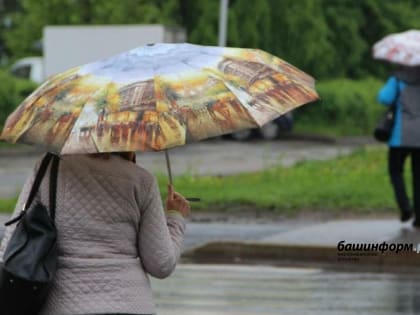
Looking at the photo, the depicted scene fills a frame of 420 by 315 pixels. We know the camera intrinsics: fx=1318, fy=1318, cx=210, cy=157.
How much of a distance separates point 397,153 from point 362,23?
95.7 feet

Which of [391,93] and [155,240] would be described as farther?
[391,93]

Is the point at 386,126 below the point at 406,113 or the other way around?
below

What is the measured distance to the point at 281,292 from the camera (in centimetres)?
1034

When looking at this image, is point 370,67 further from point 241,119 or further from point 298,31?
point 241,119

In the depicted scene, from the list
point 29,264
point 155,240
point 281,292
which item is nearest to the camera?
point 29,264

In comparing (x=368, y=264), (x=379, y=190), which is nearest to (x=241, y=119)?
(x=368, y=264)

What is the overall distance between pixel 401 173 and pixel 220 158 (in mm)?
13518

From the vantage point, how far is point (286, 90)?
17.0 ft

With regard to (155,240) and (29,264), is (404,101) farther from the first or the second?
(29,264)

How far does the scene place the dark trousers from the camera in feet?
43.2

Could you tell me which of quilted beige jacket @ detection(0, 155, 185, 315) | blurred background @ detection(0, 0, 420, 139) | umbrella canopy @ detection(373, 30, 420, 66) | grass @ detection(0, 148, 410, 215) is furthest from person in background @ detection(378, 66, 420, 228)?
blurred background @ detection(0, 0, 420, 139)

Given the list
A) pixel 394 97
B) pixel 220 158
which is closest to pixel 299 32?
pixel 220 158

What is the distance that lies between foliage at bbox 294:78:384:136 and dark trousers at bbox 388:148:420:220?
21574 millimetres

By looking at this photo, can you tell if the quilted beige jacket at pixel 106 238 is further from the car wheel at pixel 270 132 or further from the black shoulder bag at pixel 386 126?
the car wheel at pixel 270 132
